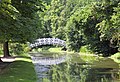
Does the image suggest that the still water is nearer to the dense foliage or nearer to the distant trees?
the distant trees

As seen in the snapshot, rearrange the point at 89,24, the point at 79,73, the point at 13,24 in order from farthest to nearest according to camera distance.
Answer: the point at 89,24 → the point at 79,73 → the point at 13,24

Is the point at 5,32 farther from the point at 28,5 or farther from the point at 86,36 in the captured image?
the point at 86,36

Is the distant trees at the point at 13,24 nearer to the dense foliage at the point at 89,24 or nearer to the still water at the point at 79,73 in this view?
the still water at the point at 79,73

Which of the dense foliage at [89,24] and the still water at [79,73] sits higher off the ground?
the dense foliage at [89,24]

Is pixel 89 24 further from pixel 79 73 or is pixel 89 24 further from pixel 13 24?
pixel 13 24

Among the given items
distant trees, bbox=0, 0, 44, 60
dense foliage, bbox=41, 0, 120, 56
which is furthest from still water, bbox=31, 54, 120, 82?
dense foliage, bbox=41, 0, 120, 56

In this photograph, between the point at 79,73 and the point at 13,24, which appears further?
the point at 79,73

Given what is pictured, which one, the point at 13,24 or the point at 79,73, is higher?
the point at 13,24

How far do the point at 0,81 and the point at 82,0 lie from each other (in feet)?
184

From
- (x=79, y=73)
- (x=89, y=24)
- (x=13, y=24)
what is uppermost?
(x=89, y=24)

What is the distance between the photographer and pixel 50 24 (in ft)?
323

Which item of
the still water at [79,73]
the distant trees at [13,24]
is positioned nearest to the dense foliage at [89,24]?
the still water at [79,73]

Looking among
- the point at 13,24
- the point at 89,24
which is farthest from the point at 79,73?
the point at 89,24

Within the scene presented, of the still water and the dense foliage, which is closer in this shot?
the still water
